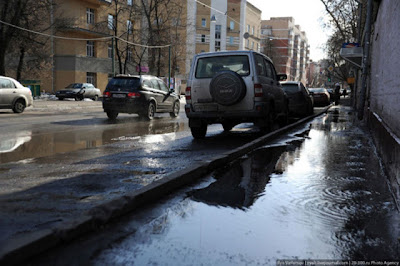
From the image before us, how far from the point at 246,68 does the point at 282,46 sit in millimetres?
106216

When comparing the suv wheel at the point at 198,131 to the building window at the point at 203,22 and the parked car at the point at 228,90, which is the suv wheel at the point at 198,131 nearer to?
the parked car at the point at 228,90

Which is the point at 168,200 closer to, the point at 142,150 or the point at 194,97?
the point at 142,150

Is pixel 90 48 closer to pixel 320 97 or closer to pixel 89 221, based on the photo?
pixel 320 97

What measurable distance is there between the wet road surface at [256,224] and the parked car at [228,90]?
3289 mm

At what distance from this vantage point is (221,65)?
30.6 ft

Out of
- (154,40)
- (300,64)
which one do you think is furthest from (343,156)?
(300,64)

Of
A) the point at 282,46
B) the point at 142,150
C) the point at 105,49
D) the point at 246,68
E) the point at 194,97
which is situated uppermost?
the point at 282,46

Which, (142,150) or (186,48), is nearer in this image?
(142,150)

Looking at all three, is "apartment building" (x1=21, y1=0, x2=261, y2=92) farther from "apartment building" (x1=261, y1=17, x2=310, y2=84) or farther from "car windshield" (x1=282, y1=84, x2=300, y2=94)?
"apartment building" (x1=261, y1=17, x2=310, y2=84)

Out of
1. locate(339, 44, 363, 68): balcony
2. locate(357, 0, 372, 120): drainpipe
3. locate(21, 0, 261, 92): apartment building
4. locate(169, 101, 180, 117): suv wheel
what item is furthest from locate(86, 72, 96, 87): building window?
locate(357, 0, 372, 120): drainpipe

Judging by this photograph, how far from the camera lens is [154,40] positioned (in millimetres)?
42344

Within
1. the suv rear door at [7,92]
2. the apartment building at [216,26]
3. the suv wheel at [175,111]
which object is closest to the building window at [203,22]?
the apartment building at [216,26]

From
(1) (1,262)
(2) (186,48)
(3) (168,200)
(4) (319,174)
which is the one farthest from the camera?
(2) (186,48)

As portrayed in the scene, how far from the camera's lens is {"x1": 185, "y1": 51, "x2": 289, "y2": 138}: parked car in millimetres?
8852
